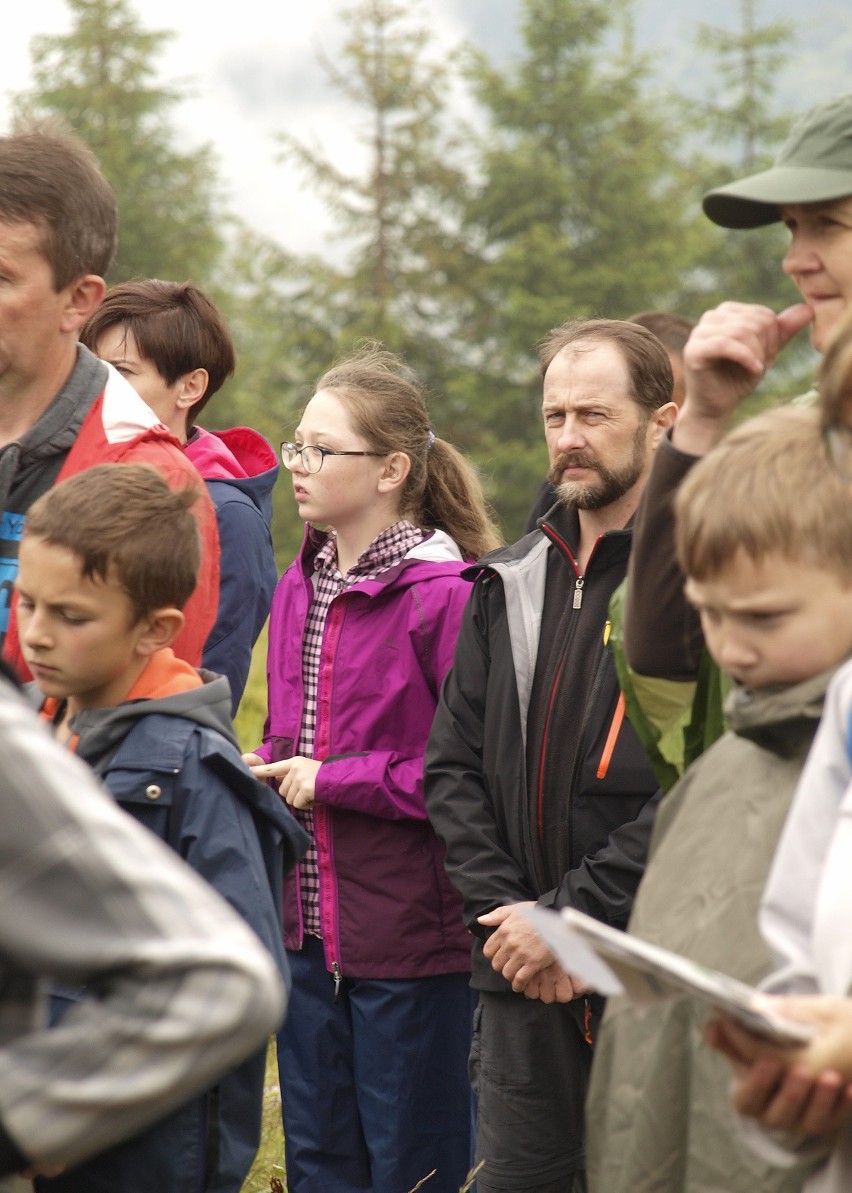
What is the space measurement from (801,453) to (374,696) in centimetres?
231

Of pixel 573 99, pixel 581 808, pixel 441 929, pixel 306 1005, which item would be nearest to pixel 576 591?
pixel 581 808

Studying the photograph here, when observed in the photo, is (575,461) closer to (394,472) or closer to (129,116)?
(394,472)

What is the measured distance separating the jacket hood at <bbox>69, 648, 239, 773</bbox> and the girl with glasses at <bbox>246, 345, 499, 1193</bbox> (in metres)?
1.25

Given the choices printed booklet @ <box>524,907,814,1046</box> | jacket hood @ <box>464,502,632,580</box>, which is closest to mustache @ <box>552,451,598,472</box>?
jacket hood @ <box>464,502,632,580</box>

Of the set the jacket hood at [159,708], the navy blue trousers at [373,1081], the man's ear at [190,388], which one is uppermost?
the man's ear at [190,388]

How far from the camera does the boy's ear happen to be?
2801 mm

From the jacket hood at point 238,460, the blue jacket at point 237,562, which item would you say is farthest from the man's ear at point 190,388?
the blue jacket at point 237,562

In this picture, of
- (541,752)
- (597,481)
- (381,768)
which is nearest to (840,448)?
(541,752)

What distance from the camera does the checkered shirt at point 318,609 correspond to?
166 inches

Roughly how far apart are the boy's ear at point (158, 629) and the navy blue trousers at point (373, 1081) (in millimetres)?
1623

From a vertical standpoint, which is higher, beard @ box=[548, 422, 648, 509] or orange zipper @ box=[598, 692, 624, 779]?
beard @ box=[548, 422, 648, 509]

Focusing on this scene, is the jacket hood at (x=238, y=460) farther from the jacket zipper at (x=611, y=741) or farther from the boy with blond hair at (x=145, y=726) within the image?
the boy with blond hair at (x=145, y=726)

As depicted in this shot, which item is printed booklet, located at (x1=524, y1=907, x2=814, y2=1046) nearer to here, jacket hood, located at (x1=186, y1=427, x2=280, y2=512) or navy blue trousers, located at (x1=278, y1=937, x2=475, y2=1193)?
navy blue trousers, located at (x1=278, y1=937, x2=475, y2=1193)

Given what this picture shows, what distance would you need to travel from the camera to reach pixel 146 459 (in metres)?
3.16
